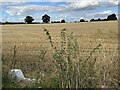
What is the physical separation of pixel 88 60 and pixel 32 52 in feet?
6.27

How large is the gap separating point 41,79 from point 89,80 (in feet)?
2.18

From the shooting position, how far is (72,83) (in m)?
3.90

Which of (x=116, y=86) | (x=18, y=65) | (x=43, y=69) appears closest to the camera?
(x=116, y=86)

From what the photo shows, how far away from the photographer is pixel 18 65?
4797mm

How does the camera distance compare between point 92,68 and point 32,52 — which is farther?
point 32,52

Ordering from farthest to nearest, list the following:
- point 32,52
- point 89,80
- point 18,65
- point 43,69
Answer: point 32,52 < point 18,65 < point 43,69 < point 89,80

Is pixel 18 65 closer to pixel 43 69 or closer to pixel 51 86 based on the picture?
pixel 43 69

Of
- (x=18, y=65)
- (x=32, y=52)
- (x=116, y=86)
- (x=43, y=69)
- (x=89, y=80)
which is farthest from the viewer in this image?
(x=32, y=52)

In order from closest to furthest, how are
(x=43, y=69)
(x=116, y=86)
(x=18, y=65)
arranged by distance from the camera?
(x=116, y=86), (x=43, y=69), (x=18, y=65)

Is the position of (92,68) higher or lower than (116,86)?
higher

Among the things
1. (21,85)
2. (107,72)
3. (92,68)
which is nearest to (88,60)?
(92,68)

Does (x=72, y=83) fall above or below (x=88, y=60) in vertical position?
below

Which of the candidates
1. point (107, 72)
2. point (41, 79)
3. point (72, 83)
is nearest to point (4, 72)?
point (41, 79)

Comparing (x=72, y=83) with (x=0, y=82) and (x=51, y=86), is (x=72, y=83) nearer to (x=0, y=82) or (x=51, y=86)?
(x=51, y=86)
